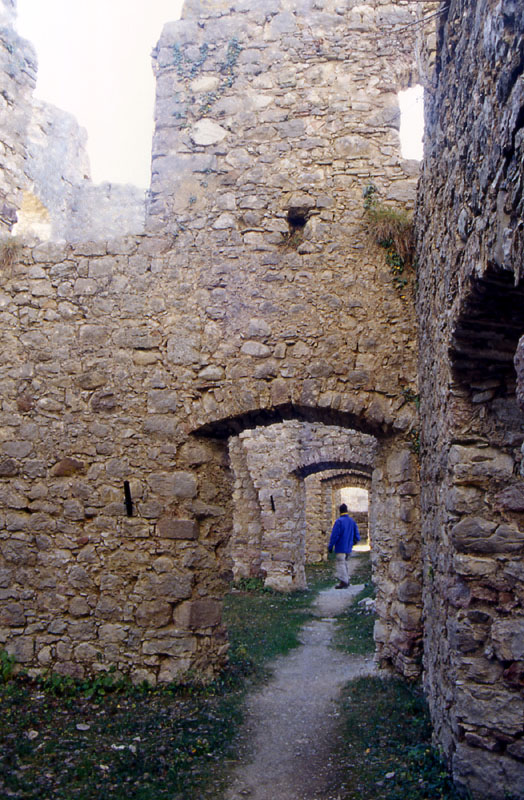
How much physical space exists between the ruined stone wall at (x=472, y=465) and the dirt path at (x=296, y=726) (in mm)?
755

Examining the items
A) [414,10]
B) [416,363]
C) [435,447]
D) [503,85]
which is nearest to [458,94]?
[503,85]

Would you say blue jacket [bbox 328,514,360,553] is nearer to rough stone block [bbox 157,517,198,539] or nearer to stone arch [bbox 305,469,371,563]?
stone arch [bbox 305,469,371,563]

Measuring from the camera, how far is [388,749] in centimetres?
353

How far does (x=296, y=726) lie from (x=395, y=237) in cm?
367

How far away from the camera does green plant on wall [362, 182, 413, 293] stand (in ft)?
16.1

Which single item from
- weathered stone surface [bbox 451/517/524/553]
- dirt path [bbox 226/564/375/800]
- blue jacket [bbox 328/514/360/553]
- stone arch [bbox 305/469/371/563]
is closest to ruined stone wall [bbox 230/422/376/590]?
blue jacket [bbox 328/514/360/553]

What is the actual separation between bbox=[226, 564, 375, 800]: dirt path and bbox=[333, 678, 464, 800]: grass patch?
0.38 feet

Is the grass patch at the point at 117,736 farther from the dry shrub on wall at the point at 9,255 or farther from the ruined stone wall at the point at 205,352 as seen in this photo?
the dry shrub on wall at the point at 9,255

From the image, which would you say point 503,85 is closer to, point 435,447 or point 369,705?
point 435,447

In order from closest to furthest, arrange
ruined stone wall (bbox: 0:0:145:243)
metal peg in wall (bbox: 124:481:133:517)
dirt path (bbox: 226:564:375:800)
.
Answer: dirt path (bbox: 226:564:375:800)
metal peg in wall (bbox: 124:481:133:517)
ruined stone wall (bbox: 0:0:145:243)

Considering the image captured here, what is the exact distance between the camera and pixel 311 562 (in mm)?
14031

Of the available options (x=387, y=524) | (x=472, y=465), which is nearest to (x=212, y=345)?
(x=387, y=524)

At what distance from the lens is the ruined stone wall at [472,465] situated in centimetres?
257

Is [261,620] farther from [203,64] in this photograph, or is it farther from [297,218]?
[203,64]
